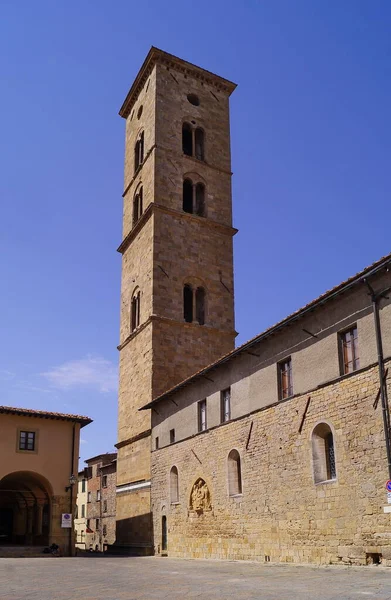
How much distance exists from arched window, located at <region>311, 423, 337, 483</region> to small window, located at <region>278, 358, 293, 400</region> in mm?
2006

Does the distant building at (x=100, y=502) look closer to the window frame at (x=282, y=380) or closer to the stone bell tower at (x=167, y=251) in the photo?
the stone bell tower at (x=167, y=251)

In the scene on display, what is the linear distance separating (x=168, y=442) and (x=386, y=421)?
611 inches

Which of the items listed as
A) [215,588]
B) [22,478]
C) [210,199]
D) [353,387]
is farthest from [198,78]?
[215,588]

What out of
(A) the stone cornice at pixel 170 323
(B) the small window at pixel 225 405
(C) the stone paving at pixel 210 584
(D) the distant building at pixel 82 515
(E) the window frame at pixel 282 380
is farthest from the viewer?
(D) the distant building at pixel 82 515

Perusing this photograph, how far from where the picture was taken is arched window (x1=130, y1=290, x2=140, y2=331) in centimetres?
3684

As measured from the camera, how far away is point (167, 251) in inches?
1412

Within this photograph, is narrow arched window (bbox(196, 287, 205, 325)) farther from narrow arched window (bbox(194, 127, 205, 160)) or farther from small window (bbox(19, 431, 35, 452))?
small window (bbox(19, 431, 35, 452))

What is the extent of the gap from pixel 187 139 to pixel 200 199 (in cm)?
475

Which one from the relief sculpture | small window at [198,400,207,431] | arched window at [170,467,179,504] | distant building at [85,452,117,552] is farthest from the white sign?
distant building at [85,452,117,552]

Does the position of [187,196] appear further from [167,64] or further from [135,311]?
[167,64]

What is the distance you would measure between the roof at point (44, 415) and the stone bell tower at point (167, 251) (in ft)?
10.2

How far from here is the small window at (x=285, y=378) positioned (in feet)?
68.3

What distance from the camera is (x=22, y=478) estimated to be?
33750mm

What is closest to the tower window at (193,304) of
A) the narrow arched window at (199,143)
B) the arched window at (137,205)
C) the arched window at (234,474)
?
the arched window at (137,205)
